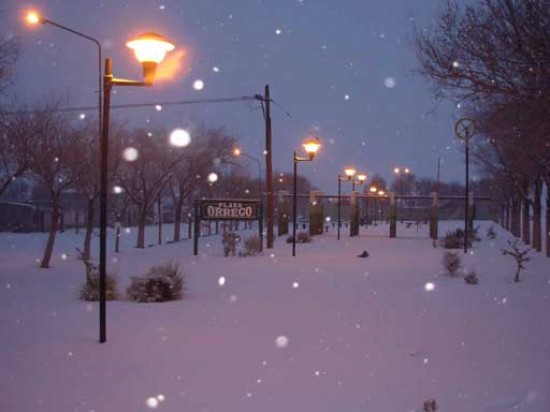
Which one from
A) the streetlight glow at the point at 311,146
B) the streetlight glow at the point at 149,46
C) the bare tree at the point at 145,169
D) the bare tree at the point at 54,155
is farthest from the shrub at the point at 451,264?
the bare tree at the point at 145,169

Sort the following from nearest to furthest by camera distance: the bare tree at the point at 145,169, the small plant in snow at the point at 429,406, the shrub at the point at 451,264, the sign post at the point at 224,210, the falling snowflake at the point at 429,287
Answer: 1. the small plant in snow at the point at 429,406
2. the falling snowflake at the point at 429,287
3. the shrub at the point at 451,264
4. the sign post at the point at 224,210
5. the bare tree at the point at 145,169

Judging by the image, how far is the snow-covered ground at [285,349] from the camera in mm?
6609

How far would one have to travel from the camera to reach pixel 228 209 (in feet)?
89.6

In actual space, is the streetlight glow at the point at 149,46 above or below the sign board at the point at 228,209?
above

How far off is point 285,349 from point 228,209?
18.8 m

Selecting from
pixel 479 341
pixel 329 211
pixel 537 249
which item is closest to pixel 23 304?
pixel 479 341

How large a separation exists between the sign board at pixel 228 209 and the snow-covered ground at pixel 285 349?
36.4 ft

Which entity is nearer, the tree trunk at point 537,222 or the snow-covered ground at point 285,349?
the snow-covered ground at point 285,349

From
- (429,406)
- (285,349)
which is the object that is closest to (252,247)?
(285,349)

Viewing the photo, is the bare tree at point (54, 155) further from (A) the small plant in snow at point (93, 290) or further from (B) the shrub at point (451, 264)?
A: (B) the shrub at point (451, 264)

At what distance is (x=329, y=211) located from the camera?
3696 inches

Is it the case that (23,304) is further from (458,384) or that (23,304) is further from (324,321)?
(458,384)

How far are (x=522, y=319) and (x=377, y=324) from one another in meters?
2.48

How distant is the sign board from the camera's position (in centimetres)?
2698
